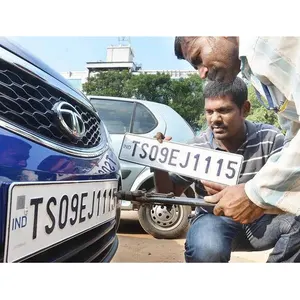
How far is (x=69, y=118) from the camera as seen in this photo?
1.38 metres

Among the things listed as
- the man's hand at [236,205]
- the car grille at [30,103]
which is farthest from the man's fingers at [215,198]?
the car grille at [30,103]

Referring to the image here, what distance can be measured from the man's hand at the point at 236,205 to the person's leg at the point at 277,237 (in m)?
0.08

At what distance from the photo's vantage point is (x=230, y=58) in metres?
1.48

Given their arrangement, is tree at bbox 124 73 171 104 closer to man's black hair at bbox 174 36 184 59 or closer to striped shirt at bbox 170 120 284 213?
man's black hair at bbox 174 36 184 59

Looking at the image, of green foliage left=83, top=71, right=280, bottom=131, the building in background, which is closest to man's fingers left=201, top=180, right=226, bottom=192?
green foliage left=83, top=71, right=280, bottom=131

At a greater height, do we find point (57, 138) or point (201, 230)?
point (57, 138)

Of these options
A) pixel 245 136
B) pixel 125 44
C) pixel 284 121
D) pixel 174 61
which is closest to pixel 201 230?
pixel 245 136

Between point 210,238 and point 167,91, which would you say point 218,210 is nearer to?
point 210,238

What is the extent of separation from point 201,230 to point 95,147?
58 centimetres

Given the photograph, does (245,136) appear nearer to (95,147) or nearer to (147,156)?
(147,156)

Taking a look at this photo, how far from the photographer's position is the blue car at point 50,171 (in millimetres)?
1091

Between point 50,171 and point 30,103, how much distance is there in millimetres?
237

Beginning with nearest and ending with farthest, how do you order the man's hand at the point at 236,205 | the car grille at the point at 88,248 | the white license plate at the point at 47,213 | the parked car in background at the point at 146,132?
the white license plate at the point at 47,213 → the car grille at the point at 88,248 → the man's hand at the point at 236,205 → the parked car in background at the point at 146,132

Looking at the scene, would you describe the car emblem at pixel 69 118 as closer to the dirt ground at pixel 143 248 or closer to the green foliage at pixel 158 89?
the green foliage at pixel 158 89
